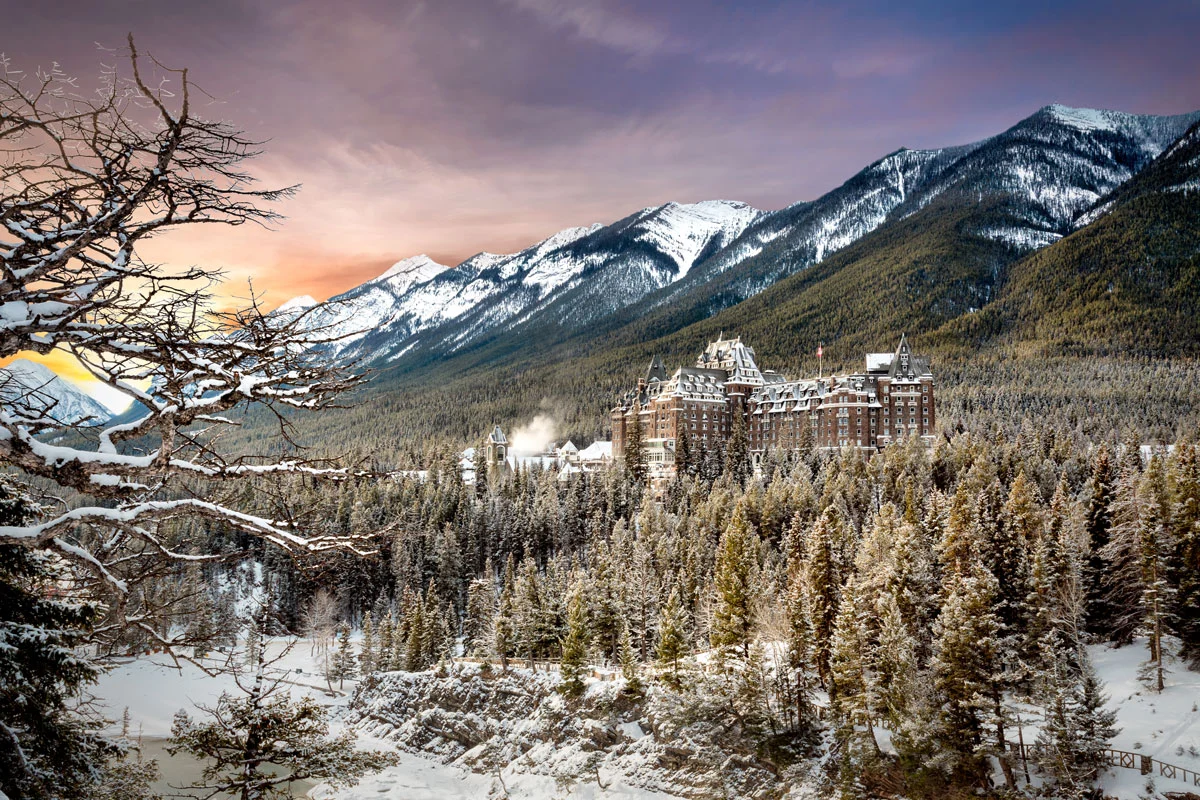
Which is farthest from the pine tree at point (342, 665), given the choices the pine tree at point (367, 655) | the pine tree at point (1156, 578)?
the pine tree at point (1156, 578)

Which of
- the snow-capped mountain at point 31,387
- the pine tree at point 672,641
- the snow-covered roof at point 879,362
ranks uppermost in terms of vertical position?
the snow-covered roof at point 879,362

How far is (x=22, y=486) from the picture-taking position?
9953 millimetres

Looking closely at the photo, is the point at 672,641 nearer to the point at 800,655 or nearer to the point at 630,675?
the point at 630,675

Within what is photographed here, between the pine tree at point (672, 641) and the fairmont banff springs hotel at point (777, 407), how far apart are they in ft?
178

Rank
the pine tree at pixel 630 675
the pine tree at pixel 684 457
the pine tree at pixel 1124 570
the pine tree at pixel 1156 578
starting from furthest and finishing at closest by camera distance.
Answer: the pine tree at pixel 684 457
the pine tree at pixel 630 675
the pine tree at pixel 1124 570
the pine tree at pixel 1156 578

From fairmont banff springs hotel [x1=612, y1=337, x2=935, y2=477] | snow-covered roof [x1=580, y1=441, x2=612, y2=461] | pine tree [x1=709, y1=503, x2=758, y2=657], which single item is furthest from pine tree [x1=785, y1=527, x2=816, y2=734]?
snow-covered roof [x1=580, y1=441, x2=612, y2=461]

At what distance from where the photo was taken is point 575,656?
163 ft

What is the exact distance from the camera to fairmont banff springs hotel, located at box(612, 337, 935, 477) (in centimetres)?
10338

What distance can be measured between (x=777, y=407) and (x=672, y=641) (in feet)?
237

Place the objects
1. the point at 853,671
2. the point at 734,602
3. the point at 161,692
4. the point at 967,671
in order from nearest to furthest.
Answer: the point at 967,671
the point at 853,671
the point at 734,602
the point at 161,692

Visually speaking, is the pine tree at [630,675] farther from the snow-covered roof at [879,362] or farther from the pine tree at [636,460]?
the snow-covered roof at [879,362]

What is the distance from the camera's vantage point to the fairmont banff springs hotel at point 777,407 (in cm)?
10338

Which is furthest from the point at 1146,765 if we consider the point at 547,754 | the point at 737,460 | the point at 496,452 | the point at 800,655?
the point at 496,452

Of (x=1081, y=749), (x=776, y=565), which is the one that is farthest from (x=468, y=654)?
(x=1081, y=749)
